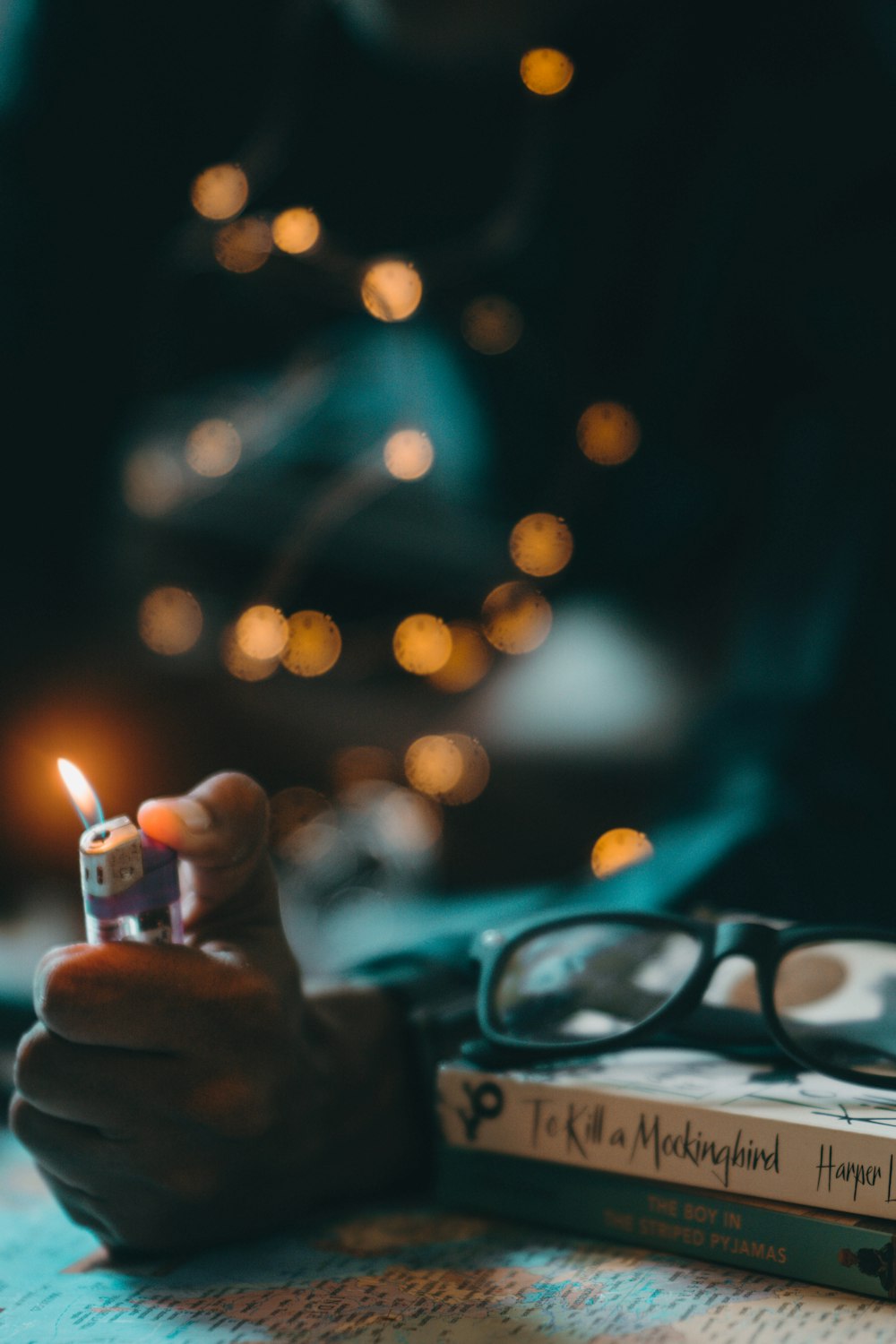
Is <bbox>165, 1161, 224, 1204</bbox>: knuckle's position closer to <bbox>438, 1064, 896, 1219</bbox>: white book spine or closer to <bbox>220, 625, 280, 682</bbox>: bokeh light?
<bbox>438, 1064, 896, 1219</bbox>: white book spine

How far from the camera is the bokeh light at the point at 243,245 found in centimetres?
89

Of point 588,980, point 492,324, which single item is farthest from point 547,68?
point 588,980

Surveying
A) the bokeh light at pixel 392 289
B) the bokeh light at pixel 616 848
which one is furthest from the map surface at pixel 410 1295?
the bokeh light at pixel 392 289

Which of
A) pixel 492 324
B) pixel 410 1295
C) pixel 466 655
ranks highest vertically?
pixel 492 324

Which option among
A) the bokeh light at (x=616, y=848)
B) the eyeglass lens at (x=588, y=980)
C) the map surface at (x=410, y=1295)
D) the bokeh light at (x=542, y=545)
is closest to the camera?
the map surface at (x=410, y=1295)

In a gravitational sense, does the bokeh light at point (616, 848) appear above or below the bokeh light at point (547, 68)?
below

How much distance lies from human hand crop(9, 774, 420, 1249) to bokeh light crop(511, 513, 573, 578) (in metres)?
0.50

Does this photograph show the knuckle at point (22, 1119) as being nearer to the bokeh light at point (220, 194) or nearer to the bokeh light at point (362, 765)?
the bokeh light at point (362, 765)

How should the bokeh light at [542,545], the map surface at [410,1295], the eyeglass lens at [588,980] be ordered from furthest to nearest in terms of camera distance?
the bokeh light at [542,545] < the eyeglass lens at [588,980] < the map surface at [410,1295]

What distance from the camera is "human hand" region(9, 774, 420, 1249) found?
1.19ft

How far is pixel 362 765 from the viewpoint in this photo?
92cm

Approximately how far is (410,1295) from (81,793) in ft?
0.68

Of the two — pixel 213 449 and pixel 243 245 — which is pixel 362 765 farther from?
pixel 243 245

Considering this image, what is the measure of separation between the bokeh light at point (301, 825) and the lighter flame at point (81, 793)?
19.8 inches
